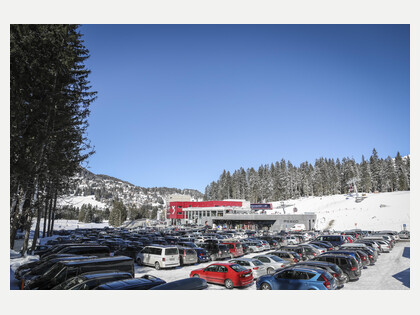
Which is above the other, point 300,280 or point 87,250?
point 300,280

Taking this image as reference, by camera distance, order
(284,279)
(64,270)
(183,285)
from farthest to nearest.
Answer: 1. (284,279)
2. (64,270)
3. (183,285)

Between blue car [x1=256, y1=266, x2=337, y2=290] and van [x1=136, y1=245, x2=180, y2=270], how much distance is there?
7.96m

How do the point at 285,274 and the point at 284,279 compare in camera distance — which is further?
the point at 285,274

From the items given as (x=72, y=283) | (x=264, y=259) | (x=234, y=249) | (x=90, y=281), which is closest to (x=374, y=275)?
(x=264, y=259)

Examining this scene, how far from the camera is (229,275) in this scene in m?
13.3

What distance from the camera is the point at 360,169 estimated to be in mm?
114812

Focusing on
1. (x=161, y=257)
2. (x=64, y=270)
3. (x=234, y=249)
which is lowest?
(x=234, y=249)

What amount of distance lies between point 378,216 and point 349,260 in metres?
58.8

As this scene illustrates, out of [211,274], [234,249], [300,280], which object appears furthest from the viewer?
[234,249]

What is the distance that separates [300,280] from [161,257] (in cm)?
1043

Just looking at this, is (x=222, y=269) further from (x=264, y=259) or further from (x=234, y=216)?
(x=234, y=216)

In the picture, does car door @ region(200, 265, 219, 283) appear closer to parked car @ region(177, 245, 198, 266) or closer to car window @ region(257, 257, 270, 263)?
car window @ region(257, 257, 270, 263)
